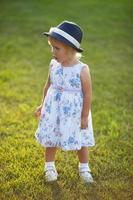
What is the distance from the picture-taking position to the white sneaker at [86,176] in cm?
497

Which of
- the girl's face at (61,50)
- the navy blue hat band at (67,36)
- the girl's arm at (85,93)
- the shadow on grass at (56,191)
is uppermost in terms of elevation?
the navy blue hat band at (67,36)

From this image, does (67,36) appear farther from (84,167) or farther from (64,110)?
(84,167)

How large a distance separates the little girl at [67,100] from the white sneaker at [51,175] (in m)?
0.26

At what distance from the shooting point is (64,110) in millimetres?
4738

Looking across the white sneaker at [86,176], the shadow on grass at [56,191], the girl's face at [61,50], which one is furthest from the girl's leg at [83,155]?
the girl's face at [61,50]

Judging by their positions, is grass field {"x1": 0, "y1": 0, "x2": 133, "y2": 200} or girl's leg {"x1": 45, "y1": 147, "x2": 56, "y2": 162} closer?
grass field {"x1": 0, "y1": 0, "x2": 133, "y2": 200}

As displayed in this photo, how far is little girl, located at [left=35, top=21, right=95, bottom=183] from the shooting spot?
15.3 feet

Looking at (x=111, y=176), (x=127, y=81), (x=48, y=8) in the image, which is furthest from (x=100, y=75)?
(x=48, y=8)

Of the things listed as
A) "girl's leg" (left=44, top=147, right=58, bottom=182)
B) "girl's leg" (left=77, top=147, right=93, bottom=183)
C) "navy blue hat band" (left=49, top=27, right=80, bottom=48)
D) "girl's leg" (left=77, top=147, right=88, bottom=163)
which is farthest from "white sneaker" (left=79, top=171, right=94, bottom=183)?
"navy blue hat band" (left=49, top=27, right=80, bottom=48)

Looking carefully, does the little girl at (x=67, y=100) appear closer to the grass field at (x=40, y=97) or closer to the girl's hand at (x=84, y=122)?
the girl's hand at (x=84, y=122)

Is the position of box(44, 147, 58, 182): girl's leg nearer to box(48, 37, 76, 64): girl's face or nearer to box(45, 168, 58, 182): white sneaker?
box(45, 168, 58, 182): white sneaker

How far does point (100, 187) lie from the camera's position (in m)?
4.87

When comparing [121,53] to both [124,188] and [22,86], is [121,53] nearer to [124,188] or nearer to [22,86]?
[22,86]

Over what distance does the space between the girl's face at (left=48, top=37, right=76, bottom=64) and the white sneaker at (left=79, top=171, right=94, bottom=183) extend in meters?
1.16
